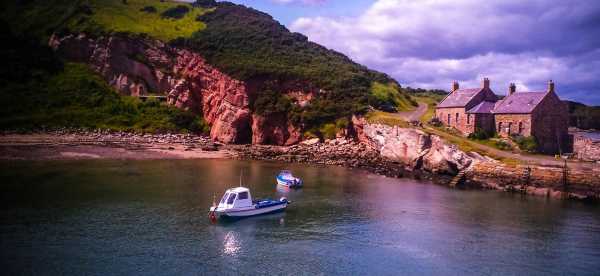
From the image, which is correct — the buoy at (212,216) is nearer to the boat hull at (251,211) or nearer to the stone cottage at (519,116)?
the boat hull at (251,211)

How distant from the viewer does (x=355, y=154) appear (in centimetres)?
7819

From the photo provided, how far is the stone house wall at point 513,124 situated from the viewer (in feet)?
213

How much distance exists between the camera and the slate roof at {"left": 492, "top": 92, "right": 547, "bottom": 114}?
65.5m

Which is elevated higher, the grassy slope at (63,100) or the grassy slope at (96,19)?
the grassy slope at (96,19)

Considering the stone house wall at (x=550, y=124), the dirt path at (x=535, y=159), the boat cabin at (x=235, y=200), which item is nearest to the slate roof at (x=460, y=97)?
the dirt path at (x=535, y=159)

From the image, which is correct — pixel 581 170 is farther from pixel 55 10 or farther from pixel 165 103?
pixel 55 10

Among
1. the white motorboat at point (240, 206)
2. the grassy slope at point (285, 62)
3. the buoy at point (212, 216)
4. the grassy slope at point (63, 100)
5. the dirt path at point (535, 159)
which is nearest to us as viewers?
the buoy at point (212, 216)

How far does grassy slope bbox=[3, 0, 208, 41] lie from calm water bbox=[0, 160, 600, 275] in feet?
226

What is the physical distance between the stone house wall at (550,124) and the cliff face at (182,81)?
43214mm

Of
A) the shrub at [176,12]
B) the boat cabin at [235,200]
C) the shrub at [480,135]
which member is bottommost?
the boat cabin at [235,200]

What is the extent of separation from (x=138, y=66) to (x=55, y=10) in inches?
1461

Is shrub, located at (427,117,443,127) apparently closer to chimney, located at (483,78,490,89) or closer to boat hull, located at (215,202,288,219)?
chimney, located at (483,78,490,89)

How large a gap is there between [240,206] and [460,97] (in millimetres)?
48653

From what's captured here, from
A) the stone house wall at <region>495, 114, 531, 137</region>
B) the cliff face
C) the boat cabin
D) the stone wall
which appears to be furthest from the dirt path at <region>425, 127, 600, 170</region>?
the cliff face
